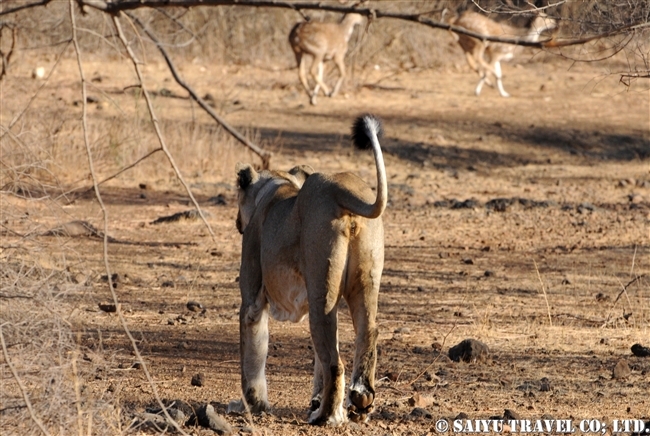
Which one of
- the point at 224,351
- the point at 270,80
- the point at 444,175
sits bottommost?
the point at 224,351

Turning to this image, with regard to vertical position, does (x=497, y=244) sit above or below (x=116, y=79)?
below

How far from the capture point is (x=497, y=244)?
10.4m

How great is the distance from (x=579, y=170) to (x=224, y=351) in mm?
10041

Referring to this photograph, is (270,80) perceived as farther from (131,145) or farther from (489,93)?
(131,145)

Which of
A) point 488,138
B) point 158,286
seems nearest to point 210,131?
point 488,138

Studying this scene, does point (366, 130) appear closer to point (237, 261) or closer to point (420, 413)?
point (420, 413)

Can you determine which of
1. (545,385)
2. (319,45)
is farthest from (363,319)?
(319,45)

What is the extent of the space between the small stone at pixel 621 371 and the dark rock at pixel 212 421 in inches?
94.9

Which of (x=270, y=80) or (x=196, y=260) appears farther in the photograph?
(x=270, y=80)

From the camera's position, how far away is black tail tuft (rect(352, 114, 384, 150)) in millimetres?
4524

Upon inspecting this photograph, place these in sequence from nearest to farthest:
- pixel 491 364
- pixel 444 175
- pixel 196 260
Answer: pixel 491 364, pixel 196 260, pixel 444 175

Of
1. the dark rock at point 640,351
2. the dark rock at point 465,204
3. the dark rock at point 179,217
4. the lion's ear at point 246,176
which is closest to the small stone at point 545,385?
the dark rock at point 640,351

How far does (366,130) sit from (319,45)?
15.4 metres

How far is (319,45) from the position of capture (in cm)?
1962
